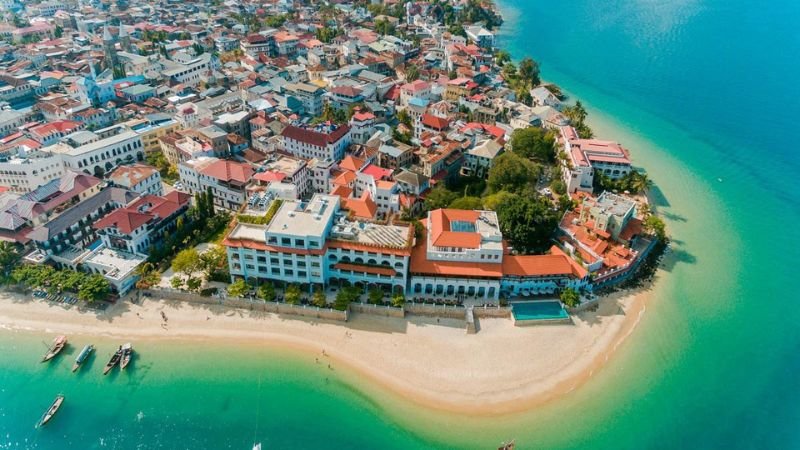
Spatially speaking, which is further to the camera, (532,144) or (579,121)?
(579,121)

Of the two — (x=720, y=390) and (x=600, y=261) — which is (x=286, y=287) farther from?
(x=720, y=390)

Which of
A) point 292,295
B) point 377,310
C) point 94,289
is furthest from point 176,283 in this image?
point 377,310

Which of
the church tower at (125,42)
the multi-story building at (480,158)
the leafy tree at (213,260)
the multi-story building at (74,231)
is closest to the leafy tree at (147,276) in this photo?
the leafy tree at (213,260)

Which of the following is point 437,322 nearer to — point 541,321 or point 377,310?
point 377,310

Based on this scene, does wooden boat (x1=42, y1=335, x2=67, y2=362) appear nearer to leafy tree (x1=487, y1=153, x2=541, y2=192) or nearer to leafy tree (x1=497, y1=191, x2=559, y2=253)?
leafy tree (x1=497, y1=191, x2=559, y2=253)

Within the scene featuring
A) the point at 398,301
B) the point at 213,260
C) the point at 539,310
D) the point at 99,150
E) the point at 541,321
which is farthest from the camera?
the point at 99,150

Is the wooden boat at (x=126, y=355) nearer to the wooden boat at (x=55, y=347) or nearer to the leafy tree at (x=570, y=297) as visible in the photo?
the wooden boat at (x=55, y=347)

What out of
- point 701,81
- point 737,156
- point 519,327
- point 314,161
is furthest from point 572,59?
Result: point 519,327

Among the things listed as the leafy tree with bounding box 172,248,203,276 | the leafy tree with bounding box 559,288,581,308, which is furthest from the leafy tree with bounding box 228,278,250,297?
the leafy tree with bounding box 559,288,581,308
